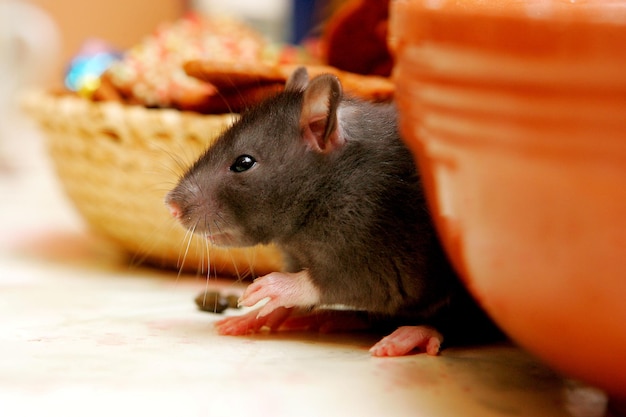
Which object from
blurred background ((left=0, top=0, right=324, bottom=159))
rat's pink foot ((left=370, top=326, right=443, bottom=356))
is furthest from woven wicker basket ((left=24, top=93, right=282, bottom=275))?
blurred background ((left=0, top=0, right=324, bottom=159))

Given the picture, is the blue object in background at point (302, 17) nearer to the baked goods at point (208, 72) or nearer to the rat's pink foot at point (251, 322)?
the baked goods at point (208, 72)

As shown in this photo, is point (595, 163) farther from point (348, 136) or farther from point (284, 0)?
point (284, 0)

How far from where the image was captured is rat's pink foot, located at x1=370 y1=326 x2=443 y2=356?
1031mm

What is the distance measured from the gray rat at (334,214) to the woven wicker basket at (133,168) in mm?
235

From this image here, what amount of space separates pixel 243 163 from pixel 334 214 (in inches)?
5.9

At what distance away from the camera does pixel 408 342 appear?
1.04 metres

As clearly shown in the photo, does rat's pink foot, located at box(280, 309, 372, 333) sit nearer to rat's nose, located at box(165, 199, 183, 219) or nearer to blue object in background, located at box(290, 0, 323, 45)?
rat's nose, located at box(165, 199, 183, 219)

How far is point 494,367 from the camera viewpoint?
38.9 inches

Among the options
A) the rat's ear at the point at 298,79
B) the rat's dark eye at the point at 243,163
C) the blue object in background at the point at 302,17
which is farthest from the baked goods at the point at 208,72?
the blue object in background at the point at 302,17

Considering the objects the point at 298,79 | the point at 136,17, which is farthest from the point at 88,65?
the point at 136,17

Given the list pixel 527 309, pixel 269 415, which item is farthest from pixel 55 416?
pixel 527 309

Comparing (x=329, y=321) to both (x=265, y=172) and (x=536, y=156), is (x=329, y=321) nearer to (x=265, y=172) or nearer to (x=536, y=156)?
(x=265, y=172)

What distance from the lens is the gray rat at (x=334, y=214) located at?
3.46ft

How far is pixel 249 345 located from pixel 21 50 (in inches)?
74.2
